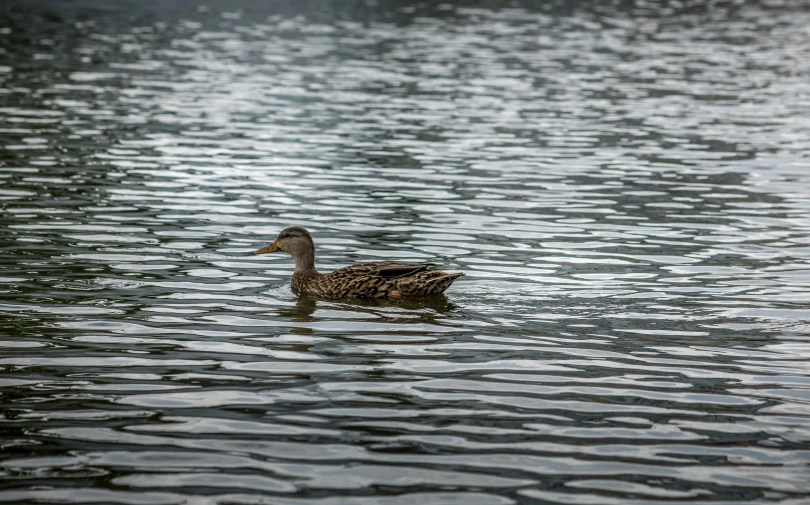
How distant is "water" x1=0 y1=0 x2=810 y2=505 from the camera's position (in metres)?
8.57

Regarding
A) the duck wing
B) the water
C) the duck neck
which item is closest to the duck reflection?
the water

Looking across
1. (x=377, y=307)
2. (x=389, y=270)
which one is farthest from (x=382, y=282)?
(x=377, y=307)

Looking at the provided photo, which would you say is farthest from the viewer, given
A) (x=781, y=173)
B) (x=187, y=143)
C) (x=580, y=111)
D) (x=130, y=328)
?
(x=580, y=111)

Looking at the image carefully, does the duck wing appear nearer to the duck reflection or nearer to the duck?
the duck

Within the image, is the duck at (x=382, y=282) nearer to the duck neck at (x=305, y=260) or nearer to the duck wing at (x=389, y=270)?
the duck wing at (x=389, y=270)

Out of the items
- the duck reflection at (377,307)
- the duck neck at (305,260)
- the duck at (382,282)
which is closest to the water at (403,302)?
the duck reflection at (377,307)

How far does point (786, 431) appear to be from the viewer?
9.37m

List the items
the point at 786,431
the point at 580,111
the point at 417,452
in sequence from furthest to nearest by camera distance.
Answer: the point at 580,111
the point at 786,431
the point at 417,452

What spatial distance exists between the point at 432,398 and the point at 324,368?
1.28 meters

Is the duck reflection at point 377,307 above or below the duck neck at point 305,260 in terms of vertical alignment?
below

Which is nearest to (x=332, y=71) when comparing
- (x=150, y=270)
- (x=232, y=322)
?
(x=150, y=270)

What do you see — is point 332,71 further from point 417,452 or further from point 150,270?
point 417,452

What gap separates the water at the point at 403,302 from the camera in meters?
8.57

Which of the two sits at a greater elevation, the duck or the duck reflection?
the duck
